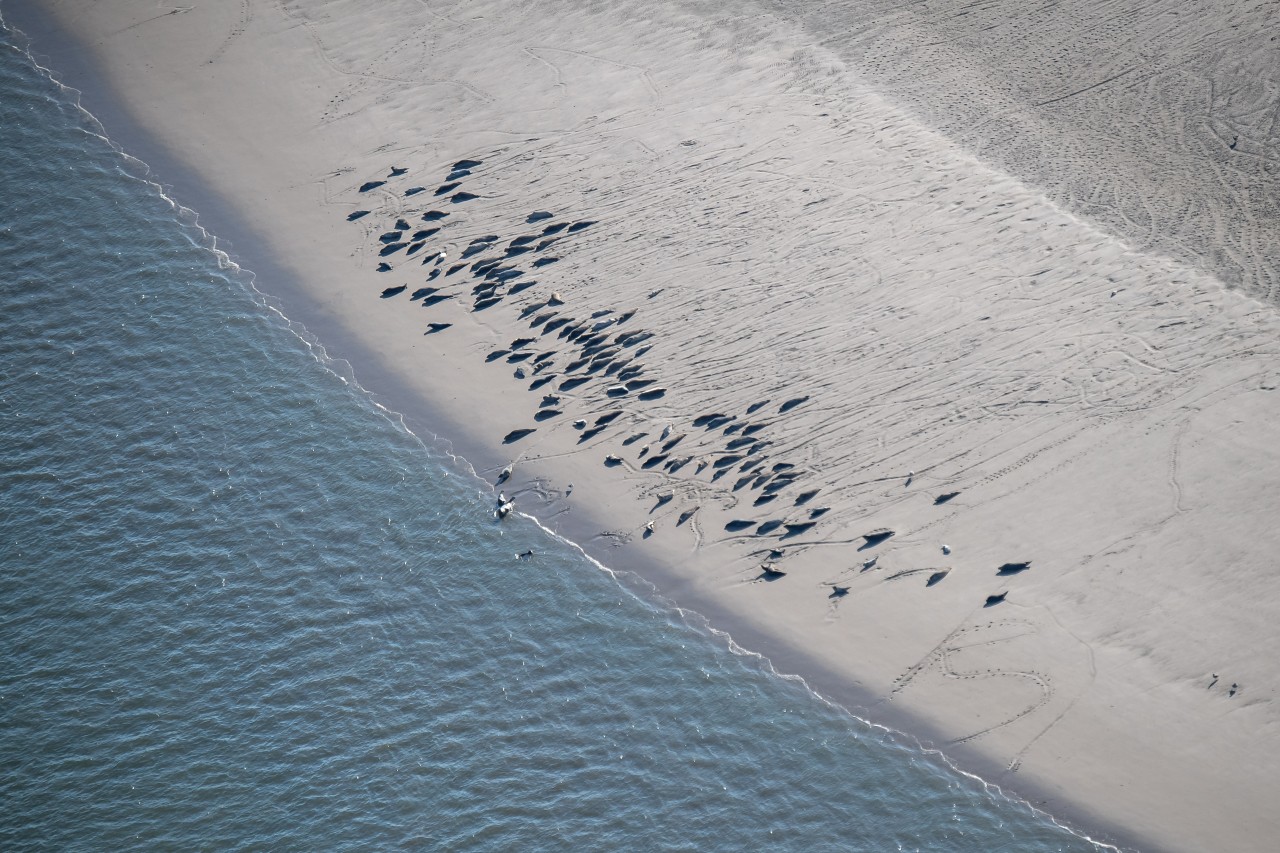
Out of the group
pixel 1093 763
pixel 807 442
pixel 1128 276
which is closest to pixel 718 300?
pixel 807 442

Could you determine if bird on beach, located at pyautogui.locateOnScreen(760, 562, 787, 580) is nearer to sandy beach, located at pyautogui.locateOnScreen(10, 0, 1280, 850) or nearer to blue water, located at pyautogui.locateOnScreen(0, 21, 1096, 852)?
sandy beach, located at pyautogui.locateOnScreen(10, 0, 1280, 850)

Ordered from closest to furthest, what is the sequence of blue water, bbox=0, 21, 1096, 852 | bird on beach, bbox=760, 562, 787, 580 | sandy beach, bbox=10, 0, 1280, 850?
blue water, bbox=0, 21, 1096, 852
sandy beach, bbox=10, 0, 1280, 850
bird on beach, bbox=760, 562, 787, 580

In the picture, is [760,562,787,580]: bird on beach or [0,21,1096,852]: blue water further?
[760,562,787,580]: bird on beach

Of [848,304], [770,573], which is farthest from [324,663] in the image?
[848,304]

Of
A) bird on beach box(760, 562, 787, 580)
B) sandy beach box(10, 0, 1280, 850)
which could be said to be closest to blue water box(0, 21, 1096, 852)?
sandy beach box(10, 0, 1280, 850)

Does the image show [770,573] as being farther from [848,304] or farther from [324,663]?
[324,663]

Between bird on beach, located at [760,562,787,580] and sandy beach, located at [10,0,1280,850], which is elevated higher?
sandy beach, located at [10,0,1280,850]
